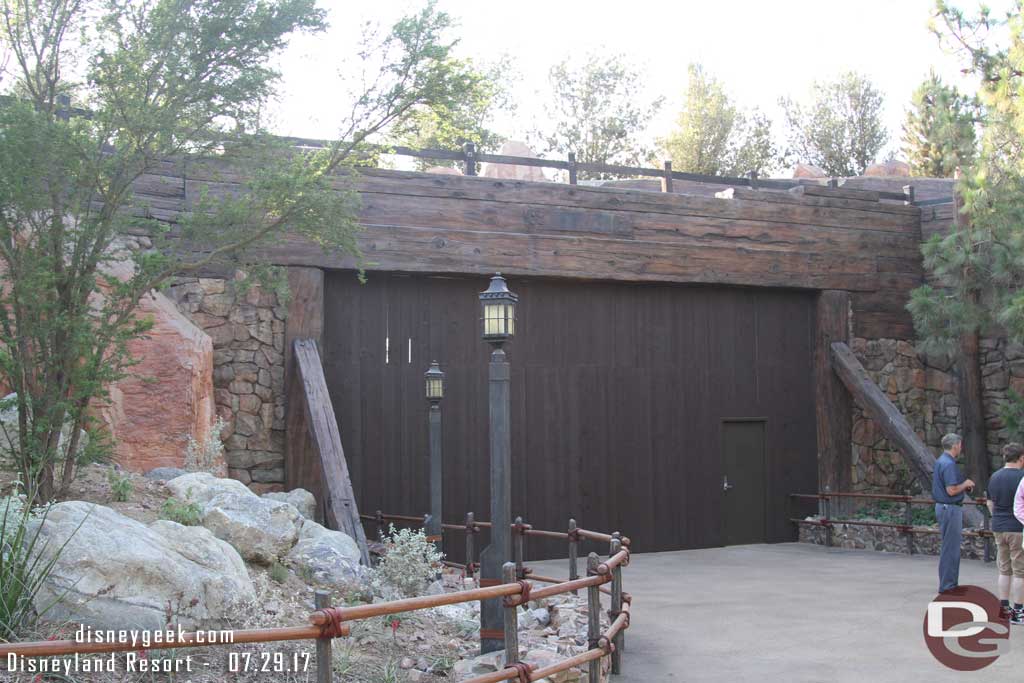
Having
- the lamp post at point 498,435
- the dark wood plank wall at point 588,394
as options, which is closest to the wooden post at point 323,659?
the lamp post at point 498,435

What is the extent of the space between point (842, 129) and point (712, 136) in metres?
6.37

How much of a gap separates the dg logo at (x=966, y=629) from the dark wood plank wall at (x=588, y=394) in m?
5.09

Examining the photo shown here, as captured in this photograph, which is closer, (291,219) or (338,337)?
(291,219)

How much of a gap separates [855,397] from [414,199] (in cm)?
702

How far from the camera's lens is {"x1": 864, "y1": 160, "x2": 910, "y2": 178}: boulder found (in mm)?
29906

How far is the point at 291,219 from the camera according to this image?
28.1ft

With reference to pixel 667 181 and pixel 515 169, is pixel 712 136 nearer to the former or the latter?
pixel 515 169

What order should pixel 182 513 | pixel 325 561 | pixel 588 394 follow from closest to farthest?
1. pixel 182 513
2. pixel 325 561
3. pixel 588 394

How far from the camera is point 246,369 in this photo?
11555mm

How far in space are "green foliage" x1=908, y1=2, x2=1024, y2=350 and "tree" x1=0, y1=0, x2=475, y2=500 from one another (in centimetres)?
786

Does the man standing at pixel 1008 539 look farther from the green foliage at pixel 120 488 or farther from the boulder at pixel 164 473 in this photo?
the boulder at pixel 164 473

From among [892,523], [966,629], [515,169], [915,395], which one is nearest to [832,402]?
[915,395]

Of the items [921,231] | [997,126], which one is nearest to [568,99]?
[921,231]

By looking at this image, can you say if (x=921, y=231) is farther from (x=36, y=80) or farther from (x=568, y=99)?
(x=568, y=99)
